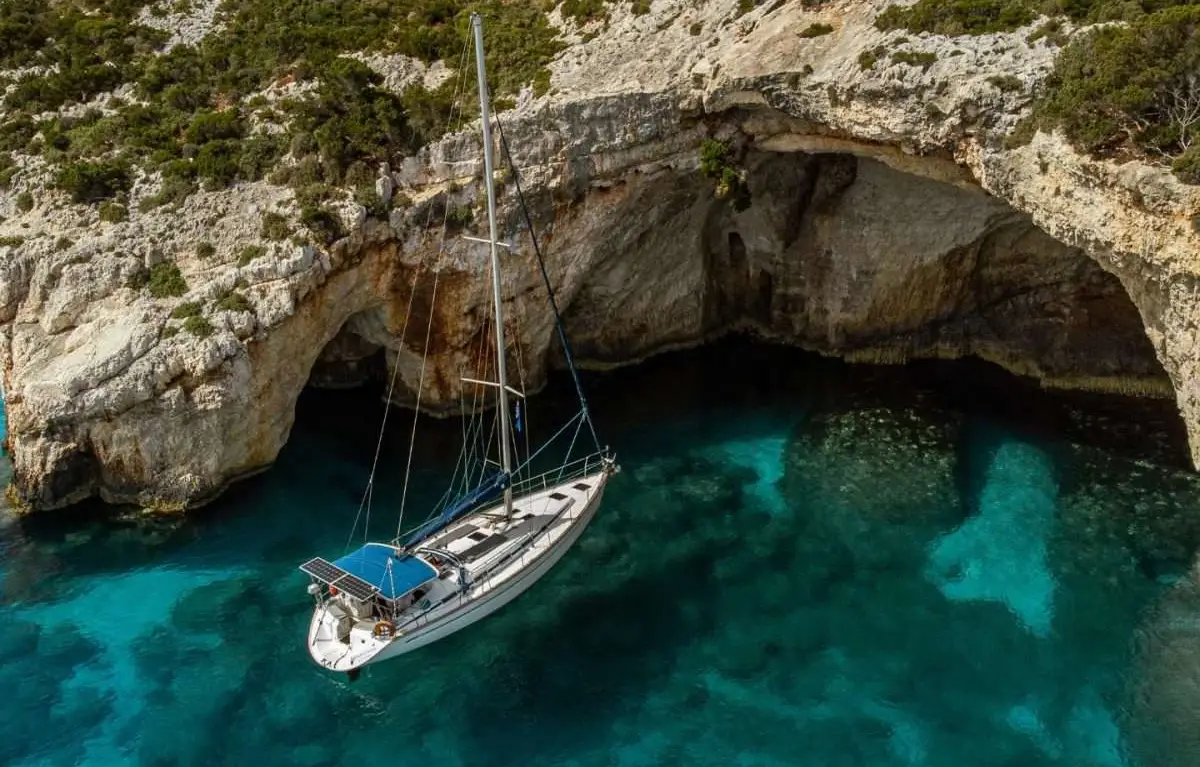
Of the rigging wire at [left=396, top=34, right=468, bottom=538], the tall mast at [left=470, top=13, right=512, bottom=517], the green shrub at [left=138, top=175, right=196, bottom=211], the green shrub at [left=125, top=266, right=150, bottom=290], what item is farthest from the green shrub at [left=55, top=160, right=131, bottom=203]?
the tall mast at [left=470, top=13, right=512, bottom=517]

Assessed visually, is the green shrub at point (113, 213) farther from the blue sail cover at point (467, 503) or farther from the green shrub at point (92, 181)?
the blue sail cover at point (467, 503)

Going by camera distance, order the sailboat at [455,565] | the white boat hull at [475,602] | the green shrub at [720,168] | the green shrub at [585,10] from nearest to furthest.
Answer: the white boat hull at [475,602]
the sailboat at [455,565]
the green shrub at [720,168]
the green shrub at [585,10]

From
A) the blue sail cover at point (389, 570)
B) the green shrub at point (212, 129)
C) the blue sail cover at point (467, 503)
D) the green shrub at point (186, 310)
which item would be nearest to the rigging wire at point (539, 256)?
the blue sail cover at point (467, 503)

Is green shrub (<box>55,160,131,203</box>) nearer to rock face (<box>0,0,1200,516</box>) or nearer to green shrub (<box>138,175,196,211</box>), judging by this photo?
rock face (<box>0,0,1200,516</box>)

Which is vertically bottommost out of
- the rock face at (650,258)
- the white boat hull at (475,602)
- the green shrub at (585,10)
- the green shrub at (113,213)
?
the white boat hull at (475,602)

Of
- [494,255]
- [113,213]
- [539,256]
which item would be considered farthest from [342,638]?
[113,213]

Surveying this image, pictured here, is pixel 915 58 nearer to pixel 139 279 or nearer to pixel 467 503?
pixel 467 503
